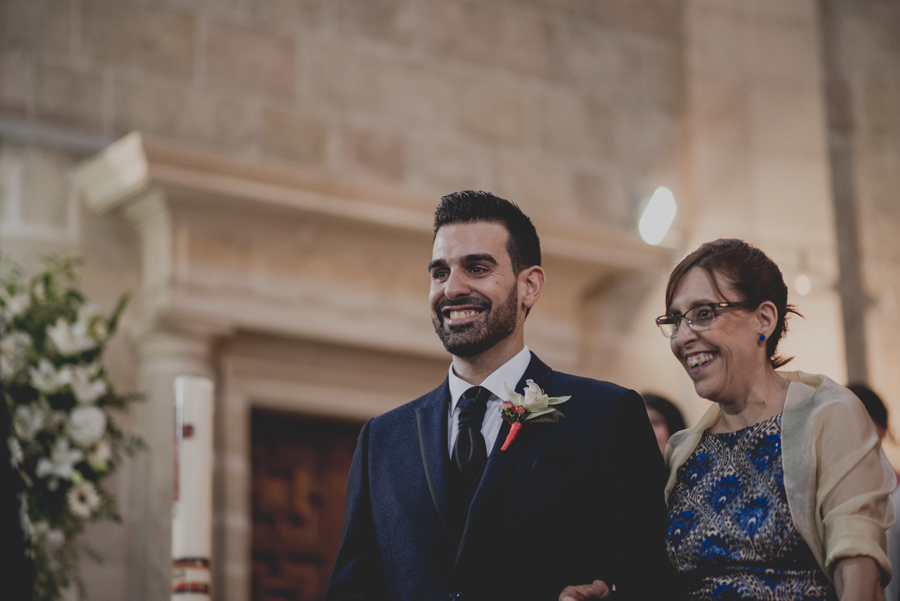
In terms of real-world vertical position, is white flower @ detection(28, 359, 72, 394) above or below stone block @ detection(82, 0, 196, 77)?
below

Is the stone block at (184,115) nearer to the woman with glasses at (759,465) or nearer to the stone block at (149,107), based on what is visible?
the stone block at (149,107)

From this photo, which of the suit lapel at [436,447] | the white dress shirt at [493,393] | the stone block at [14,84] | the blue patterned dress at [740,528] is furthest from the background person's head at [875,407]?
the stone block at [14,84]

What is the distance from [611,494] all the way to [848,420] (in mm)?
527

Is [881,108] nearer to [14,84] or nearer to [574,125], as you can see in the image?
[574,125]

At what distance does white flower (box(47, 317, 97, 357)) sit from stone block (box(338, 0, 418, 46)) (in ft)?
7.55

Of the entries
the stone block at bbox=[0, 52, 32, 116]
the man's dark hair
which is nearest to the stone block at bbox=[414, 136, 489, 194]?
Answer: the stone block at bbox=[0, 52, 32, 116]

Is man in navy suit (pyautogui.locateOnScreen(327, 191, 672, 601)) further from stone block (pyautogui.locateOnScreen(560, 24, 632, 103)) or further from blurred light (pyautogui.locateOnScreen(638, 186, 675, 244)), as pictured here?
stone block (pyautogui.locateOnScreen(560, 24, 632, 103))

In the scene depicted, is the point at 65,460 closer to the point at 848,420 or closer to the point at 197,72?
the point at 197,72

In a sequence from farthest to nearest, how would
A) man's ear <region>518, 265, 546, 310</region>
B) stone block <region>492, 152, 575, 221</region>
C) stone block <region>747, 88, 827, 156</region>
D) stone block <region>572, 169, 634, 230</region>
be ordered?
stone block <region>747, 88, 827, 156</region>
stone block <region>572, 169, 634, 230</region>
stone block <region>492, 152, 575, 221</region>
man's ear <region>518, 265, 546, 310</region>

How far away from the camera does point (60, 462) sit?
4242 millimetres

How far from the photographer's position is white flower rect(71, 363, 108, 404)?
434cm

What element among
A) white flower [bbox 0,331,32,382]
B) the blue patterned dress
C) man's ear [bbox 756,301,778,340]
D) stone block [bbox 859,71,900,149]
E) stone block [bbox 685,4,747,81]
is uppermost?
stone block [bbox 685,4,747,81]

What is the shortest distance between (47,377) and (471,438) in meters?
2.07

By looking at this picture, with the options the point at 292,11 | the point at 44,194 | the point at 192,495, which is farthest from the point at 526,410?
the point at 292,11
